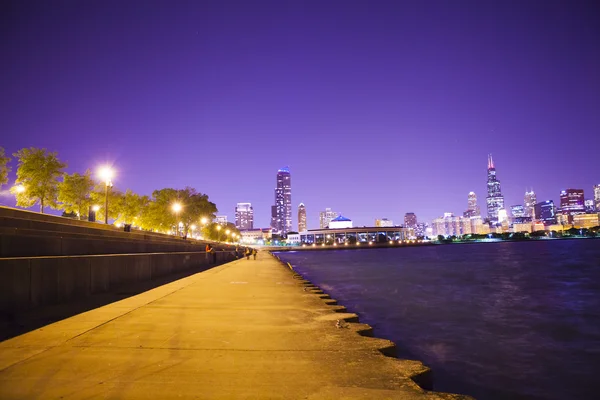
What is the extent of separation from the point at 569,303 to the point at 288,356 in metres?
27.5

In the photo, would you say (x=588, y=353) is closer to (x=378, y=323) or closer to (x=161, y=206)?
(x=378, y=323)

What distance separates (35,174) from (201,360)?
51.2 metres

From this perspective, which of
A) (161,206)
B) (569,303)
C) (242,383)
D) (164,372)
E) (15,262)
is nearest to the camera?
(242,383)

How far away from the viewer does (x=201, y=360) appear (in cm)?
566

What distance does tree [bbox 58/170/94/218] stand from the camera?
5603cm

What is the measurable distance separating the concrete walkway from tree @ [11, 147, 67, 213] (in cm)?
4636

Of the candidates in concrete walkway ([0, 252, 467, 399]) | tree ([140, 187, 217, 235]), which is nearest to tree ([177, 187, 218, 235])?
tree ([140, 187, 217, 235])

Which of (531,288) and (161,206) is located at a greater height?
(161,206)

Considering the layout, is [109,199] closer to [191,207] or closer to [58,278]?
[191,207]

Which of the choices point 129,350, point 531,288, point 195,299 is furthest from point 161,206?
point 129,350

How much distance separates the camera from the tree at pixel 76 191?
56.0m

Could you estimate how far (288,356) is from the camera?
5.98 meters

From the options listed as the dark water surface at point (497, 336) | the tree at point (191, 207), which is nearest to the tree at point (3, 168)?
the dark water surface at point (497, 336)

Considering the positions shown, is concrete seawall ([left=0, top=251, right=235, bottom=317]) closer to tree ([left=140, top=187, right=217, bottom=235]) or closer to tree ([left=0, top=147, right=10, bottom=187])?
tree ([left=0, top=147, right=10, bottom=187])
